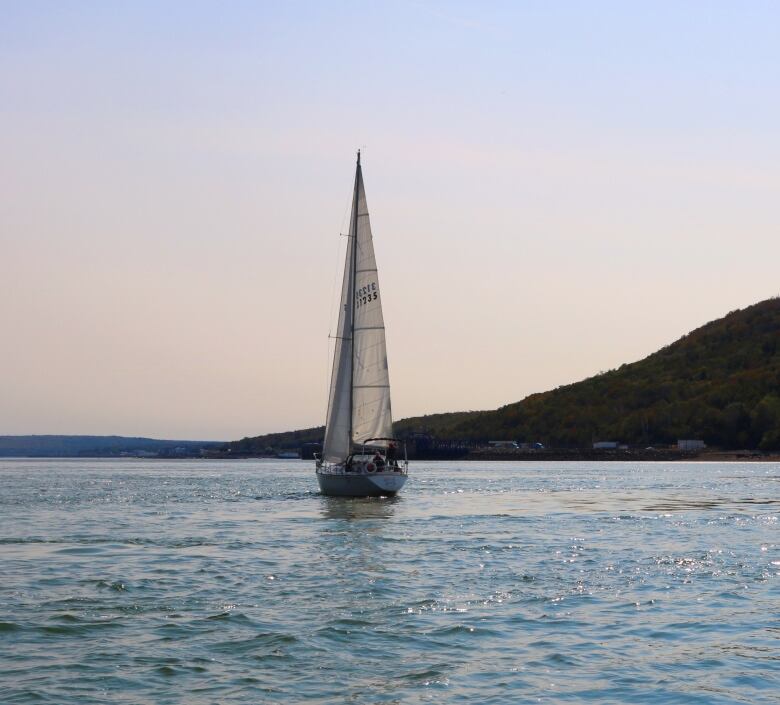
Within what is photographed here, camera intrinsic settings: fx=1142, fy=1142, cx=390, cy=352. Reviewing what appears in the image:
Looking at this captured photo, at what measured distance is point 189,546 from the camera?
4619 centimetres

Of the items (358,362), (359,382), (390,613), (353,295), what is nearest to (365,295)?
(353,295)

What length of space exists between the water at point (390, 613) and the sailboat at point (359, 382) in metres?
16.0

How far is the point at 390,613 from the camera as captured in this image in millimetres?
28672

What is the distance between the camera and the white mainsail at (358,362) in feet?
245

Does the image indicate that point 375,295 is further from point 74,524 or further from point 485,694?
point 485,694

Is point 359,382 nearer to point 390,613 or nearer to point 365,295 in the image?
point 365,295

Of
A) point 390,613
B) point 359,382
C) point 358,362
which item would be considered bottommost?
point 390,613

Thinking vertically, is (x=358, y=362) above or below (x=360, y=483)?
above

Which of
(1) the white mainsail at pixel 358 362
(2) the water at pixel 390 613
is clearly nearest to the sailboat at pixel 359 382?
(1) the white mainsail at pixel 358 362

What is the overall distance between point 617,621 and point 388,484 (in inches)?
1789

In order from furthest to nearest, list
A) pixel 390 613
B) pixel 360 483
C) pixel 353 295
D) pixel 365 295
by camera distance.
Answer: pixel 353 295, pixel 365 295, pixel 360 483, pixel 390 613

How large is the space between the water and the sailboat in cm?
1604

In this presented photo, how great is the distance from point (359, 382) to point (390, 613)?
4647 cm

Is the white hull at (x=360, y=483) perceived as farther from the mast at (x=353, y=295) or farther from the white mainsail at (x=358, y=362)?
the mast at (x=353, y=295)
